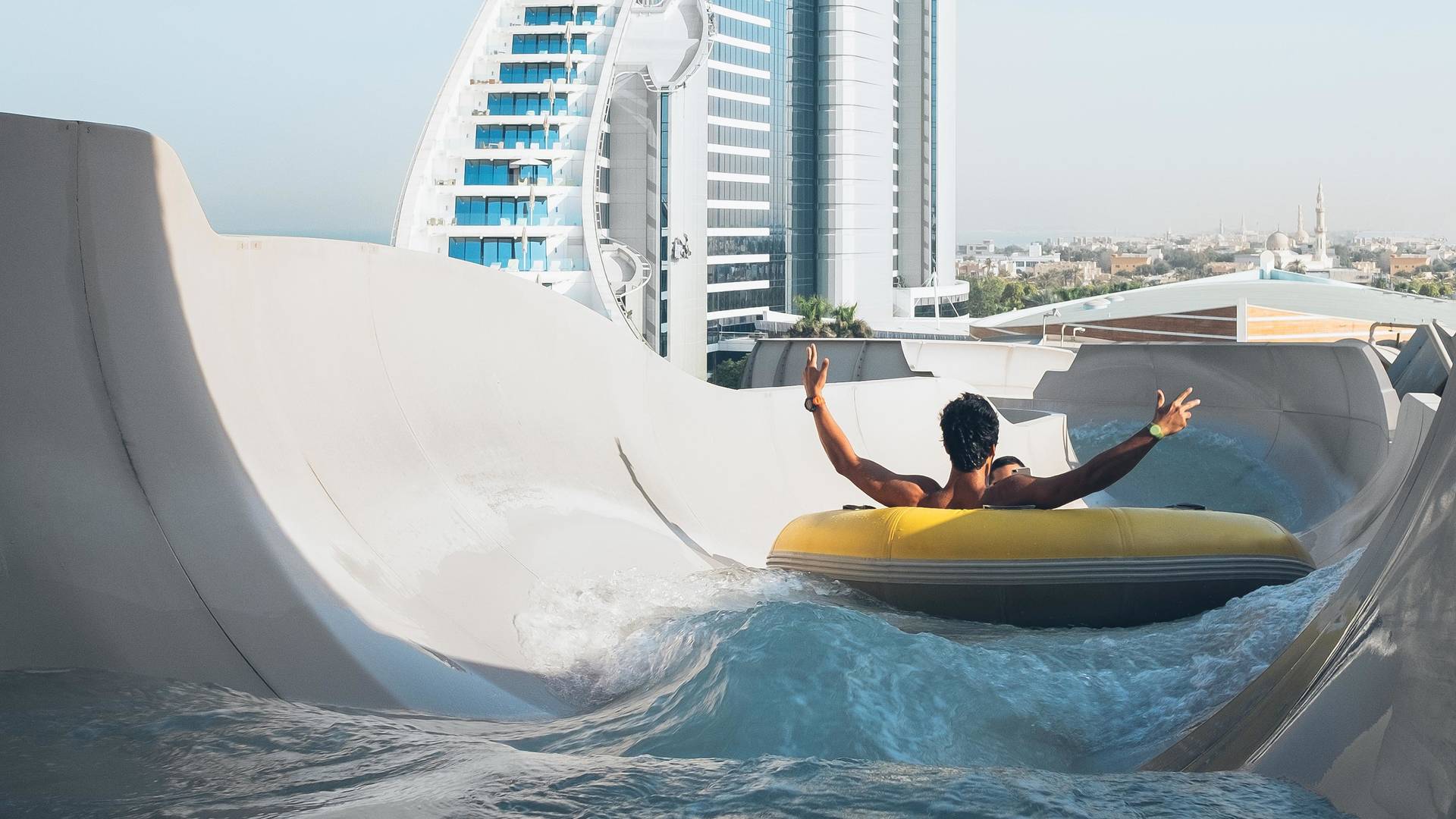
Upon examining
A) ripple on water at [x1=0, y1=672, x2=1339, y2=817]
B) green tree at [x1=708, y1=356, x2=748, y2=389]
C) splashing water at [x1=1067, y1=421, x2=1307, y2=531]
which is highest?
ripple on water at [x1=0, y1=672, x2=1339, y2=817]

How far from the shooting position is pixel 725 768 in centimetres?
291

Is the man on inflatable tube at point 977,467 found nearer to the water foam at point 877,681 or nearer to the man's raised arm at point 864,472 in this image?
the man's raised arm at point 864,472

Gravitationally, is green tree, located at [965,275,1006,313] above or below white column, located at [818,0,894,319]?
below

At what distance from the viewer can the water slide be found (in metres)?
2.63

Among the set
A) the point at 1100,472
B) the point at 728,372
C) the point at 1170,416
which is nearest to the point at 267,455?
the point at 1100,472

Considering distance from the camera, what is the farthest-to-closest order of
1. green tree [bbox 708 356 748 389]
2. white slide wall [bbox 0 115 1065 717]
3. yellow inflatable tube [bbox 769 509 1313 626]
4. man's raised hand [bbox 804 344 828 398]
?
green tree [bbox 708 356 748 389] → man's raised hand [bbox 804 344 828 398] → yellow inflatable tube [bbox 769 509 1313 626] → white slide wall [bbox 0 115 1065 717]

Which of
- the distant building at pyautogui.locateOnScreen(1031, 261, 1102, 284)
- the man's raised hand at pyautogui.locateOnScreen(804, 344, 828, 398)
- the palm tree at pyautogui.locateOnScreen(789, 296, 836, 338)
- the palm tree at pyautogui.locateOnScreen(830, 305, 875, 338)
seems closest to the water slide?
the man's raised hand at pyautogui.locateOnScreen(804, 344, 828, 398)

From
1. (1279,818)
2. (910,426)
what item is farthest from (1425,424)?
(1279,818)

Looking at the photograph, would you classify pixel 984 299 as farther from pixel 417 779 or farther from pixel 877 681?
pixel 417 779

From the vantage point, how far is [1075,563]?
5449mm

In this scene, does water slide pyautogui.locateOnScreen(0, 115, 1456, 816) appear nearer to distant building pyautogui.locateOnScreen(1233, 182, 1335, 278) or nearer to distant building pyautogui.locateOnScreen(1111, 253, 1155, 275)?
distant building pyautogui.locateOnScreen(1233, 182, 1335, 278)

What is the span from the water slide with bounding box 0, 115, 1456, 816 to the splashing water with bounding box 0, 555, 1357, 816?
20 cm

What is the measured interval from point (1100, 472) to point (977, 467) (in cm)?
71

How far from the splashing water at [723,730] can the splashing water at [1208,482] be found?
7573 mm
